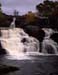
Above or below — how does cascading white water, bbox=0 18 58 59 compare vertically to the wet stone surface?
above

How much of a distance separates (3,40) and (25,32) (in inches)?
114

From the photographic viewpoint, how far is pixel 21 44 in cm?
3875

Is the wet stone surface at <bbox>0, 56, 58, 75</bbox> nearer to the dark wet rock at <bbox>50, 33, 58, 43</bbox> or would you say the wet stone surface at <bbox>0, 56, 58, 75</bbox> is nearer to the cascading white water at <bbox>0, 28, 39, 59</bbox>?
the cascading white water at <bbox>0, 28, 39, 59</bbox>

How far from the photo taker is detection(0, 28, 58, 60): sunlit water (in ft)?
124

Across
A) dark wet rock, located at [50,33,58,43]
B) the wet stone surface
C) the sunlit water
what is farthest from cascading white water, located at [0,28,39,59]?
the wet stone surface

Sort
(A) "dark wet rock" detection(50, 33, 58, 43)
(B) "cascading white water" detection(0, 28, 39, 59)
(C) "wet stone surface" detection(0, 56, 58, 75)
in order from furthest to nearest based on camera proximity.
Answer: (A) "dark wet rock" detection(50, 33, 58, 43)
(B) "cascading white water" detection(0, 28, 39, 59)
(C) "wet stone surface" detection(0, 56, 58, 75)

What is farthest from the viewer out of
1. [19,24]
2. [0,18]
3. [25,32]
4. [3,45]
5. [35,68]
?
[0,18]

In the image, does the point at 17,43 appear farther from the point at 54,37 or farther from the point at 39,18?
the point at 39,18

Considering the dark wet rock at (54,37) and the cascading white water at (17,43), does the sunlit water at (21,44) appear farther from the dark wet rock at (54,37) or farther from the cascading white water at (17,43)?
the dark wet rock at (54,37)

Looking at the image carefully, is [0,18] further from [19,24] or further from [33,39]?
[33,39]

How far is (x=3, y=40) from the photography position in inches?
1522

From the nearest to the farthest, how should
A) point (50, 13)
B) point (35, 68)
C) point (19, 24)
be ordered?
point (35, 68) → point (19, 24) → point (50, 13)

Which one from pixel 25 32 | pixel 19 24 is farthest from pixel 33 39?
pixel 19 24

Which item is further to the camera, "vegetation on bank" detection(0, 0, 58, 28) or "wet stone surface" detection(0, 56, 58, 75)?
"vegetation on bank" detection(0, 0, 58, 28)
